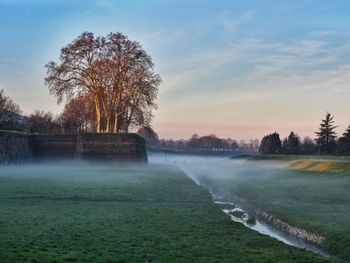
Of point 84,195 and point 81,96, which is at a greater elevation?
point 81,96

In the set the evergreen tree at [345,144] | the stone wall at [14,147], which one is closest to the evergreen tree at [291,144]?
the evergreen tree at [345,144]

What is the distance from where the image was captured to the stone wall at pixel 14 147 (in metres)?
52.9

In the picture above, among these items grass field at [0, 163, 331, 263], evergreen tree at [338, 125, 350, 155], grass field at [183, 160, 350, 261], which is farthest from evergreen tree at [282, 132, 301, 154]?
grass field at [0, 163, 331, 263]

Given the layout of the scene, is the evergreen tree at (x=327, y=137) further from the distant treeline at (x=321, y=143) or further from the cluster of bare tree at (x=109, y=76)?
the cluster of bare tree at (x=109, y=76)

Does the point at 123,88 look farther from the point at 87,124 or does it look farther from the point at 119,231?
the point at 119,231

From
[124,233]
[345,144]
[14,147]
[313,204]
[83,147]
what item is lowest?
[124,233]

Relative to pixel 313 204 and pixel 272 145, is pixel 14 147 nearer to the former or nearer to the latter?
pixel 313 204

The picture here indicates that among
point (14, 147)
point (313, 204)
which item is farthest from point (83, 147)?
point (313, 204)

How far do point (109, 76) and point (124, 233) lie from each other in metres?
53.5

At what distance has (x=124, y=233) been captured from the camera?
14.7m

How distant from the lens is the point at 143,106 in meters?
71.4

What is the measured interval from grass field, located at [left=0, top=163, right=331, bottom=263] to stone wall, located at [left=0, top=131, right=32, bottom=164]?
30.1 m

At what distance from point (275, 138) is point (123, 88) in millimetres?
56074

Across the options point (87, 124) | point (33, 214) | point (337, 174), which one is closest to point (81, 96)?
point (87, 124)
